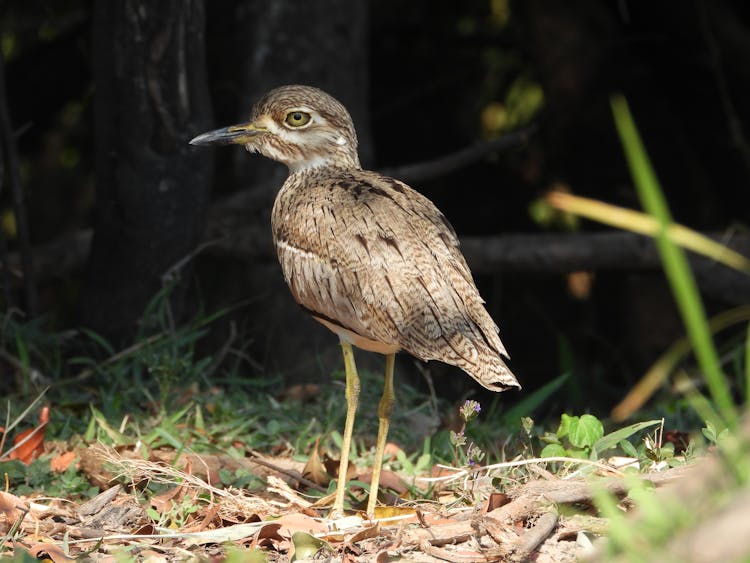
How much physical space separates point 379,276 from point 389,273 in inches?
1.4

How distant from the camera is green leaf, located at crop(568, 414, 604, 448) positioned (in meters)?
3.83

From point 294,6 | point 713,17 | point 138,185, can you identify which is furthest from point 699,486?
point 713,17

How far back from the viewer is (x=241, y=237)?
6359 millimetres

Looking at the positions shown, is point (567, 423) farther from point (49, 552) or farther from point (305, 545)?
point (49, 552)

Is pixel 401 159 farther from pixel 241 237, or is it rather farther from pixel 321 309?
pixel 321 309

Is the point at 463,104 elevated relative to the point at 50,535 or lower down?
elevated

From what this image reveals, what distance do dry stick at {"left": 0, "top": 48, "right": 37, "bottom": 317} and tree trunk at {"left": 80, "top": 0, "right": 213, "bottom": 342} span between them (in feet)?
0.90

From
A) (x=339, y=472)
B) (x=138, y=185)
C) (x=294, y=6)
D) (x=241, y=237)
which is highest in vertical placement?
(x=294, y=6)

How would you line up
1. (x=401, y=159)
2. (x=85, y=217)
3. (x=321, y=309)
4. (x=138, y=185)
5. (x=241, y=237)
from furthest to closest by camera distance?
(x=85, y=217) → (x=401, y=159) → (x=241, y=237) → (x=138, y=185) → (x=321, y=309)

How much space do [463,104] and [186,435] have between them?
4.77 metres

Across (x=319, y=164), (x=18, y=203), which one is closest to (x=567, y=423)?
(x=319, y=164)

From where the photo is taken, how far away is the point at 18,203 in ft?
18.6

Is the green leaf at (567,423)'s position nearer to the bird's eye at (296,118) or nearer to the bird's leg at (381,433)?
the bird's leg at (381,433)

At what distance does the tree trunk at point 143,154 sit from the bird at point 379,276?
953 millimetres
